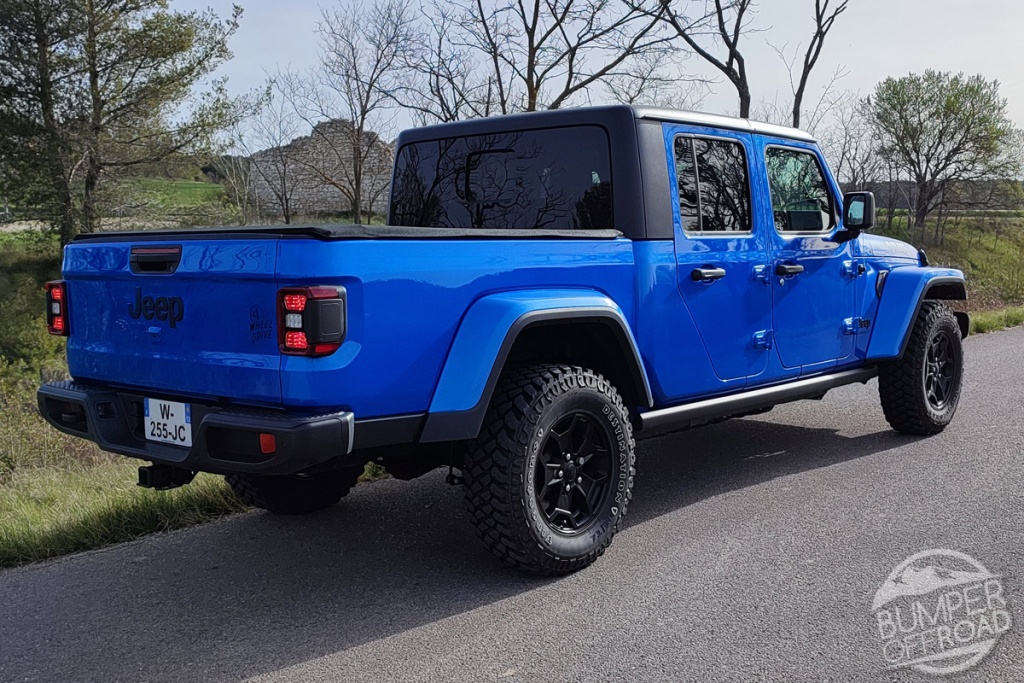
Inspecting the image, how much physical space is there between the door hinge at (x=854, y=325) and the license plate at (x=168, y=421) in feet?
12.5

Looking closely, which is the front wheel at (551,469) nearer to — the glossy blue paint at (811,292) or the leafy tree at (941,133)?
the glossy blue paint at (811,292)

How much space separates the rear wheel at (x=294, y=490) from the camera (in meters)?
4.52

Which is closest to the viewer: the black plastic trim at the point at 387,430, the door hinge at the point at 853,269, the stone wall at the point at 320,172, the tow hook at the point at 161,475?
the black plastic trim at the point at 387,430

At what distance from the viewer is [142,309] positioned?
3.62 metres

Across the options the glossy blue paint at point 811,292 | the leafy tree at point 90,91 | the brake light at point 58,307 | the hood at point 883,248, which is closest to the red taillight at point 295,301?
the brake light at point 58,307

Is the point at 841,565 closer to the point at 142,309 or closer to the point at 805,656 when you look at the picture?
the point at 805,656

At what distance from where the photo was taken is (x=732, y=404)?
4762mm

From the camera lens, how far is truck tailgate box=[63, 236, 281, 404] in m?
3.22

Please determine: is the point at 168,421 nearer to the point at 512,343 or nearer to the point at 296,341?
the point at 296,341

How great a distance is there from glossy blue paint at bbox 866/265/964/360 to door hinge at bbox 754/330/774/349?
114 centimetres

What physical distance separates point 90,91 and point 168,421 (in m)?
23.7

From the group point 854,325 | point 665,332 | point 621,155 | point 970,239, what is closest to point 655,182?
point 621,155

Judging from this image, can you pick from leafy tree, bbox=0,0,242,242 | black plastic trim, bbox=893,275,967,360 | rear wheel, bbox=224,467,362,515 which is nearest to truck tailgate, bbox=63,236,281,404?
rear wheel, bbox=224,467,362,515

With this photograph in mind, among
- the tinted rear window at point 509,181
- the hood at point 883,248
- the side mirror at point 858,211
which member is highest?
the tinted rear window at point 509,181
